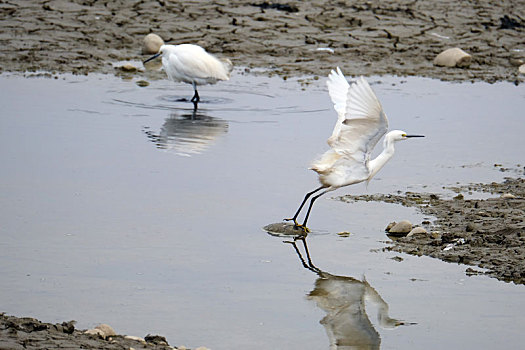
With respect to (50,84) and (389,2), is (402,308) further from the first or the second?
(389,2)

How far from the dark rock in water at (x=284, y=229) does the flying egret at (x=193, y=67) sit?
5.22 m

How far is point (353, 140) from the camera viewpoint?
6.88 meters

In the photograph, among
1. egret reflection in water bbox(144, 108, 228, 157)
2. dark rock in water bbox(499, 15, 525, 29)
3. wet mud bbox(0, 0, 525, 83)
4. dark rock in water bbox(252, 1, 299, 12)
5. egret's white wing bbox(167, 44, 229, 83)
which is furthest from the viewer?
dark rock in water bbox(252, 1, 299, 12)

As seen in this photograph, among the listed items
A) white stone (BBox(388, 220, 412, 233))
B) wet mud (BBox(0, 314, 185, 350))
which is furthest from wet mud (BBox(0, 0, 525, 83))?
wet mud (BBox(0, 314, 185, 350))

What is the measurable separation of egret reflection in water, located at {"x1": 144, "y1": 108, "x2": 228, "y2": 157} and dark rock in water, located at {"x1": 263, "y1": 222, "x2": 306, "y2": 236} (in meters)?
2.43

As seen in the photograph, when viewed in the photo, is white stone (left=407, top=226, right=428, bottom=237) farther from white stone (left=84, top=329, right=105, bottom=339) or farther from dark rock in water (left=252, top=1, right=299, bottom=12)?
dark rock in water (left=252, top=1, right=299, bottom=12)

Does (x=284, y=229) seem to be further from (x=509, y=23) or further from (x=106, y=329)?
(x=509, y=23)

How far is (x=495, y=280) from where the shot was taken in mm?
6043

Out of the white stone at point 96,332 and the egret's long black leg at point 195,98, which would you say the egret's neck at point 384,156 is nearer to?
the white stone at point 96,332

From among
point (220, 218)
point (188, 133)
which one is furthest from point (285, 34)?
point (220, 218)

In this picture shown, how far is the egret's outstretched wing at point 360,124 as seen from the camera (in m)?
6.48

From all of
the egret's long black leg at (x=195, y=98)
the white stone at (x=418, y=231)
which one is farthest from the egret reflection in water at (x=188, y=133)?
the white stone at (x=418, y=231)

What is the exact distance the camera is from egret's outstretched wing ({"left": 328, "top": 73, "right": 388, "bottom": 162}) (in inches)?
255

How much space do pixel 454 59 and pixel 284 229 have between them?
8713mm
